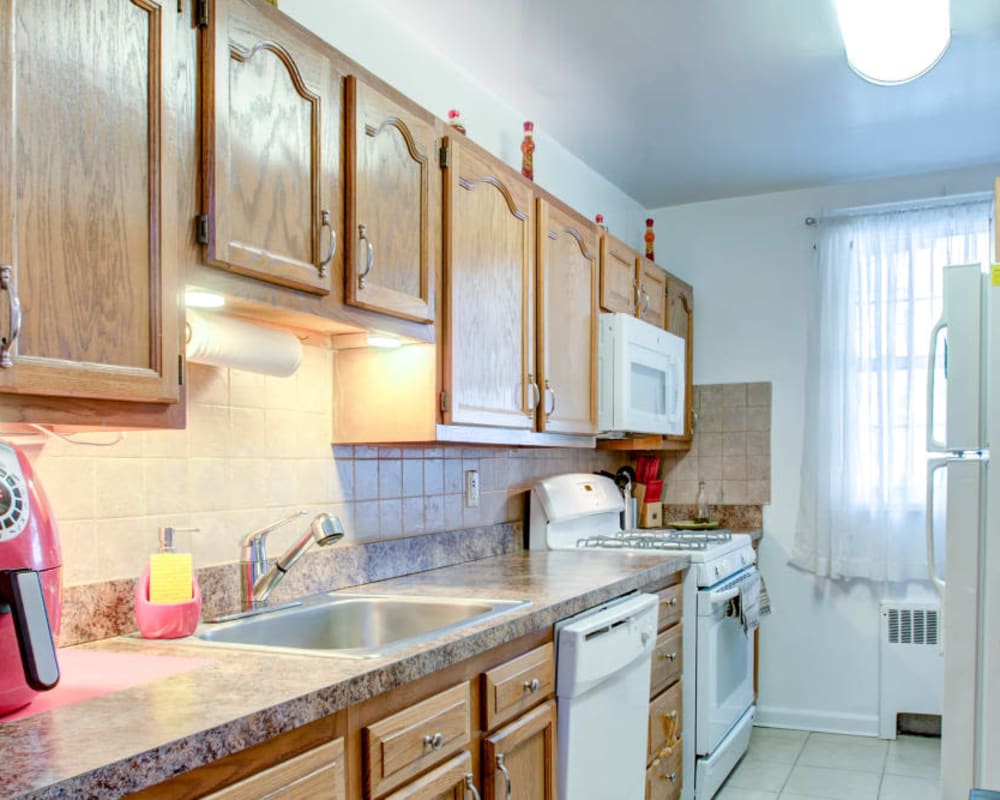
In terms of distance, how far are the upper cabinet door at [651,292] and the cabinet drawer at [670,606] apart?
3.81 feet

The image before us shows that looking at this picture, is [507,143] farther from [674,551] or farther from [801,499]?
[801,499]

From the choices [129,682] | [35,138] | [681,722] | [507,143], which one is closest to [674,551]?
[681,722]

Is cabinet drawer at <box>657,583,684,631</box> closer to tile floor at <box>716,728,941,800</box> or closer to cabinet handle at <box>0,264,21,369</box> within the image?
tile floor at <box>716,728,941,800</box>

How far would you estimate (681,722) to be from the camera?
9.96 ft

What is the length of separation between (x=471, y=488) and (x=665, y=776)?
108cm

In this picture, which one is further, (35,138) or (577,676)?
(577,676)

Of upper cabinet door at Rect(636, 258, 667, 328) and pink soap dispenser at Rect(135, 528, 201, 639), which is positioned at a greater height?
upper cabinet door at Rect(636, 258, 667, 328)

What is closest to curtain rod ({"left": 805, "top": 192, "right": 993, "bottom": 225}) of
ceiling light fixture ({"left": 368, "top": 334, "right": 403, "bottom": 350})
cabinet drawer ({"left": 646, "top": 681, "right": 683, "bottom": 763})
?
cabinet drawer ({"left": 646, "top": 681, "right": 683, "bottom": 763})

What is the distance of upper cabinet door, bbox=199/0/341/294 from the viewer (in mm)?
1551

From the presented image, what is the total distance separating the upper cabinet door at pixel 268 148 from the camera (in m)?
1.55

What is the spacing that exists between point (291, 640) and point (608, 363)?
5.45ft

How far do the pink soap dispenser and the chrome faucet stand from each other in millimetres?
257

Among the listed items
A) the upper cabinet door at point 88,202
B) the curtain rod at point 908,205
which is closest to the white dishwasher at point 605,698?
the upper cabinet door at point 88,202

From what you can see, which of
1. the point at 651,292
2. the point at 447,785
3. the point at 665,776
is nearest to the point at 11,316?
the point at 447,785
